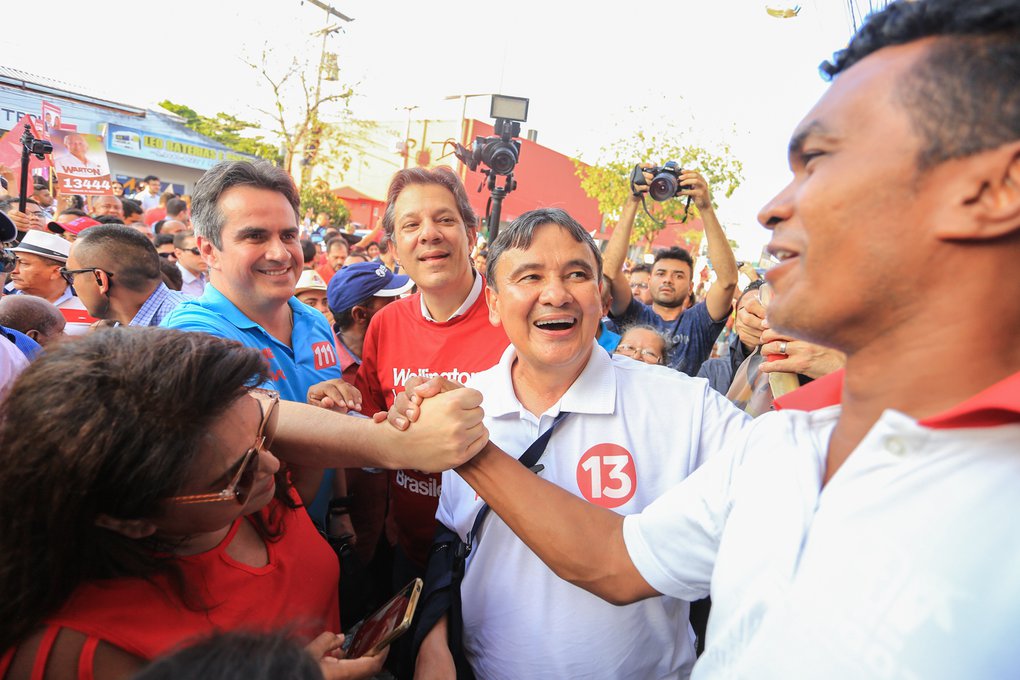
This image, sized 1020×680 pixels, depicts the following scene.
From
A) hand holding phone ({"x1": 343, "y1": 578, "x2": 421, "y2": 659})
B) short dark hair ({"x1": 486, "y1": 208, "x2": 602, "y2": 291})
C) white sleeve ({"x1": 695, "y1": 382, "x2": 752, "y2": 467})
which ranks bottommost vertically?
hand holding phone ({"x1": 343, "y1": 578, "x2": 421, "y2": 659})

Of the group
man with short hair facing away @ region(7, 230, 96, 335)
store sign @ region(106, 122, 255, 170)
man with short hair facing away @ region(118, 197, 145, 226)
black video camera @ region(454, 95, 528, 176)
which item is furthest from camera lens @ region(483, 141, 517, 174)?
store sign @ region(106, 122, 255, 170)

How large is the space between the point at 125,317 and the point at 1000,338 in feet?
14.3

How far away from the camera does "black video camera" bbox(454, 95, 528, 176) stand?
18.0ft

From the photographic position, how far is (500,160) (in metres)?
5.49

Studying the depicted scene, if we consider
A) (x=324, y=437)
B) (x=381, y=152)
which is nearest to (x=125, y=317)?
(x=324, y=437)

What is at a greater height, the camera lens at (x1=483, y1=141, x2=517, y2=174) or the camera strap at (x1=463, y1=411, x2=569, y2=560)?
the camera lens at (x1=483, y1=141, x2=517, y2=174)

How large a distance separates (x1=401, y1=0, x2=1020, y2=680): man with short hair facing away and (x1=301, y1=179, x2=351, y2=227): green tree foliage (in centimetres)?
2418

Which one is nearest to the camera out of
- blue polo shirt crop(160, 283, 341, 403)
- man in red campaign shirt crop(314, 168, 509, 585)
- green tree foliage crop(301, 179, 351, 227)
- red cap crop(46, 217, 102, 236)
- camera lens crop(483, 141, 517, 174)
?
blue polo shirt crop(160, 283, 341, 403)

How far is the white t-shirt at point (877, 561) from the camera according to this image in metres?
0.73

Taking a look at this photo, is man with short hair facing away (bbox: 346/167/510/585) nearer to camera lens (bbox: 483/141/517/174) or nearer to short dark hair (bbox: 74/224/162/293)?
short dark hair (bbox: 74/224/162/293)

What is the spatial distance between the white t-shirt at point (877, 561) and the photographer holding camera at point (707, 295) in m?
2.91

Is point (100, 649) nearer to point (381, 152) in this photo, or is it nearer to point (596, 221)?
point (596, 221)

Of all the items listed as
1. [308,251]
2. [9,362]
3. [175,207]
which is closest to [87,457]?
[9,362]

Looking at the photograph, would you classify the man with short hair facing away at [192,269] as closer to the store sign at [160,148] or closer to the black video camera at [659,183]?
the black video camera at [659,183]
